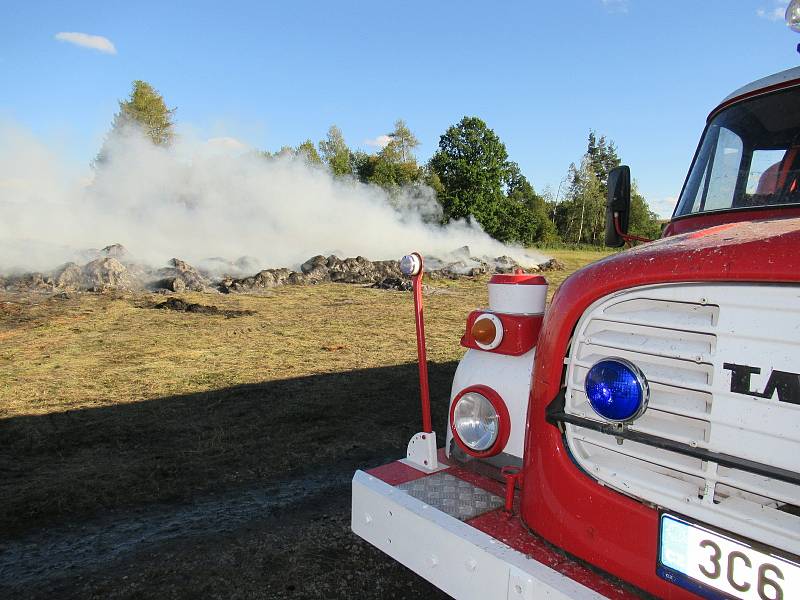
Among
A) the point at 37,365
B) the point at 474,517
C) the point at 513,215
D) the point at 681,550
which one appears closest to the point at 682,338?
the point at 681,550

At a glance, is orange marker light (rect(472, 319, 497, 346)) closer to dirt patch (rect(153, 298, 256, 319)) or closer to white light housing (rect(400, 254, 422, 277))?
white light housing (rect(400, 254, 422, 277))

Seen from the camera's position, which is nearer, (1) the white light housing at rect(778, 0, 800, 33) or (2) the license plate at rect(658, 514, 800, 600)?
(2) the license plate at rect(658, 514, 800, 600)

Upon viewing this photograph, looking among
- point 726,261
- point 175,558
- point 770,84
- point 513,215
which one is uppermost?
point 513,215

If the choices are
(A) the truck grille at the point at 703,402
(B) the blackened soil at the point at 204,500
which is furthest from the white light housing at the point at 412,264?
(B) the blackened soil at the point at 204,500

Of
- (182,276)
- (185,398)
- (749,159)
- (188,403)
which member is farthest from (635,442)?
(182,276)

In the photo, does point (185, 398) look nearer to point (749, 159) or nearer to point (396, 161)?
point (749, 159)

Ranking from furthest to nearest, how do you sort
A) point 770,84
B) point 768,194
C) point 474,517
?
point 770,84 < point 768,194 < point 474,517

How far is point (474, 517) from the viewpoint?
2.36 metres

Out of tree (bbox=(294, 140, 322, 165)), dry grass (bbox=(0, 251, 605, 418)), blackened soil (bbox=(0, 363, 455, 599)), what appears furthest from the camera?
tree (bbox=(294, 140, 322, 165))

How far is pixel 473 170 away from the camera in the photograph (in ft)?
128

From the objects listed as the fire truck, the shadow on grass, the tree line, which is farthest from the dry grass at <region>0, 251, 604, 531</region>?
the tree line

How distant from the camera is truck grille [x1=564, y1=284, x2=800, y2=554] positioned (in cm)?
157

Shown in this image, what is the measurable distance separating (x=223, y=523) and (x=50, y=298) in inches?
507

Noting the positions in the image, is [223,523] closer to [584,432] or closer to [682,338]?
[584,432]
